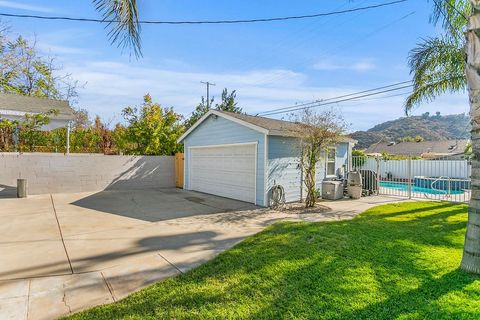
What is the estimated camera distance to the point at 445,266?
13.4 ft

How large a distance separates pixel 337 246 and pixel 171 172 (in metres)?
11.8

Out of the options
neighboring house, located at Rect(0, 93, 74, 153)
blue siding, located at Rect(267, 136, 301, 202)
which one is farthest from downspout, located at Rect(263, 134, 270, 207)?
neighboring house, located at Rect(0, 93, 74, 153)

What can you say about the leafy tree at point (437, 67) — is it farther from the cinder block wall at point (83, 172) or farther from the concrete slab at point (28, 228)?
the cinder block wall at point (83, 172)

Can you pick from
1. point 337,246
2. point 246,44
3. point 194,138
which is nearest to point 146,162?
point 194,138

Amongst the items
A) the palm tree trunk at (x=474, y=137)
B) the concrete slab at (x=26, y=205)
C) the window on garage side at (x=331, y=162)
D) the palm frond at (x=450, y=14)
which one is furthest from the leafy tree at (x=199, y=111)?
the palm tree trunk at (x=474, y=137)

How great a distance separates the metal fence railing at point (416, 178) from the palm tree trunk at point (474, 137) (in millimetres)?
7814

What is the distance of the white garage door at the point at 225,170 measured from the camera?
10266mm

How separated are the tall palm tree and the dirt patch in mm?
4769

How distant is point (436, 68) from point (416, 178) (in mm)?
7874

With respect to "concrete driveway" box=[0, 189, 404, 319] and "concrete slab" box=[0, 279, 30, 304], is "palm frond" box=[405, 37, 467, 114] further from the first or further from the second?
"concrete slab" box=[0, 279, 30, 304]

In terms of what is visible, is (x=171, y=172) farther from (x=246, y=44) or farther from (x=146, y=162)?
(x=246, y=44)

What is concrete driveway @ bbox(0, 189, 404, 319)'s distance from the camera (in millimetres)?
3430

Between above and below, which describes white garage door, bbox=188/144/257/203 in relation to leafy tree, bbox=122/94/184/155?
below

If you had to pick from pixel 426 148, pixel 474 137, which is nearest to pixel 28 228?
pixel 474 137
